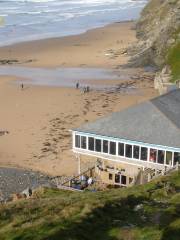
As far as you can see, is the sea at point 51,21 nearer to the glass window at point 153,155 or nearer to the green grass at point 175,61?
the green grass at point 175,61

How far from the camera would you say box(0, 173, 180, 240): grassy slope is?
12930 mm

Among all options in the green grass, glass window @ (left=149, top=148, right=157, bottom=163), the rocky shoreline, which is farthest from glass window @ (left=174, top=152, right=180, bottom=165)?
the green grass

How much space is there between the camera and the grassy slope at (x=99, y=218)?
1293 centimetres

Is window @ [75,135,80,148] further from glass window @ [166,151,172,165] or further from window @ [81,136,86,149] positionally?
glass window @ [166,151,172,165]

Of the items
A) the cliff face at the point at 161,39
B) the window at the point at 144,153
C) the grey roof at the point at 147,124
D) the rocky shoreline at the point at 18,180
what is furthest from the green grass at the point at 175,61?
the window at the point at 144,153

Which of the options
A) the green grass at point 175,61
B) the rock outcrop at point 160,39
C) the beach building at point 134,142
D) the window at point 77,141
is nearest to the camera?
the beach building at point 134,142

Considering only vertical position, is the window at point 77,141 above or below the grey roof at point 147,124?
below

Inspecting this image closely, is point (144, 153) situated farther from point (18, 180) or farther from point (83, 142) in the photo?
point (18, 180)

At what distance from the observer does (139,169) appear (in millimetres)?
23094

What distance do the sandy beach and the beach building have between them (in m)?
4.51

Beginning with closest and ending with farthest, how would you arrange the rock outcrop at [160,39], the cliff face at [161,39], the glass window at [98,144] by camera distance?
the glass window at [98,144]
the cliff face at [161,39]
the rock outcrop at [160,39]

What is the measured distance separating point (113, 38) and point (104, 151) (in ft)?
196

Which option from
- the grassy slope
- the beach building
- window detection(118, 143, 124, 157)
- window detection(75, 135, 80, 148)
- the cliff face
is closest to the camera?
the grassy slope

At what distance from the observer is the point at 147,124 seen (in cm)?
2309
